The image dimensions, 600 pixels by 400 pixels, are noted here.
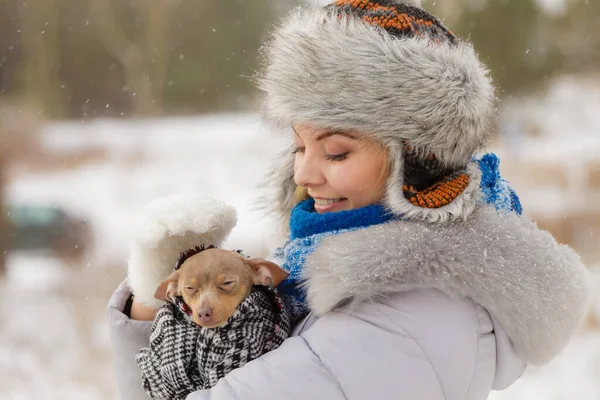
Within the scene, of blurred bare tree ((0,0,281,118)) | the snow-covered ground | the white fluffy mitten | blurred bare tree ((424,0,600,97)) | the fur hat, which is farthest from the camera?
blurred bare tree ((0,0,281,118))

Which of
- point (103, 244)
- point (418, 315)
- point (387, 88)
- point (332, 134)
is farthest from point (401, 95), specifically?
point (103, 244)

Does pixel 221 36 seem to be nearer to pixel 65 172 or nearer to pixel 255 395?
pixel 65 172

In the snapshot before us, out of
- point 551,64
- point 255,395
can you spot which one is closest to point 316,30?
point 255,395

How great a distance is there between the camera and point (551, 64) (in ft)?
16.2

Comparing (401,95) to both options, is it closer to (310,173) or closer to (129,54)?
(310,173)

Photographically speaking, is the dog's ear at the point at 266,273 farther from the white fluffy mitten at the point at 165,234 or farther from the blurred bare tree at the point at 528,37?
the blurred bare tree at the point at 528,37

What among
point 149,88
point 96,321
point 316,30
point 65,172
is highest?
point 316,30

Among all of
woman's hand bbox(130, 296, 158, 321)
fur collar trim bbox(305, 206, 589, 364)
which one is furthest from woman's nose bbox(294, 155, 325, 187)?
woman's hand bbox(130, 296, 158, 321)

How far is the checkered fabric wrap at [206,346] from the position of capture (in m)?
1.00

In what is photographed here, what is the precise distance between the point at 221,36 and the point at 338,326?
4.88 meters

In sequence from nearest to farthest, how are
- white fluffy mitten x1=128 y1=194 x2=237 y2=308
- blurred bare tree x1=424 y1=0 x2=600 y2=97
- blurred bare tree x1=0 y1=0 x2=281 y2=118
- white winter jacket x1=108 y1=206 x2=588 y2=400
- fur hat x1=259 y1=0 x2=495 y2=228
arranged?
white winter jacket x1=108 y1=206 x2=588 y2=400 → fur hat x1=259 y1=0 x2=495 y2=228 → white fluffy mitten x1=128 y1=194 x2=237 y2=308 → blurred bare tree x1=424 y1=0 x2=600 y2=97 → blurred bare tree x1=0 y1=0 x2=281 y2=118

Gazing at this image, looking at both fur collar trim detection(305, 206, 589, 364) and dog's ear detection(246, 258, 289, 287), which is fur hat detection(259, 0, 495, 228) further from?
dog's ear detection(246, 258, 289, 287)

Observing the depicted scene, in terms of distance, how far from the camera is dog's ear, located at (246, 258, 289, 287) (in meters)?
1.08

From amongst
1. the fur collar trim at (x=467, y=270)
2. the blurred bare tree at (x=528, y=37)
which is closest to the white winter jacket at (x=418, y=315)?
the fur collar trim at (x=467, y=270)
